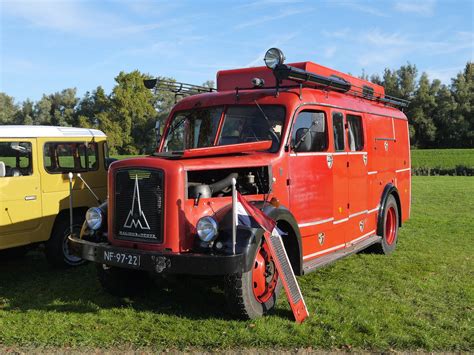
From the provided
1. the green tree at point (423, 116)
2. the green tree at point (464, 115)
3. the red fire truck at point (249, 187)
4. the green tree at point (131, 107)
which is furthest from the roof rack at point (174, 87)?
the green tree at point (464, 115)

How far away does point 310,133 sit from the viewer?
20.7 ft

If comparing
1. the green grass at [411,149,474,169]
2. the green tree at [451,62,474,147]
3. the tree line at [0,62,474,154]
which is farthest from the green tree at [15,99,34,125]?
the green tree at [451,62,474,147]

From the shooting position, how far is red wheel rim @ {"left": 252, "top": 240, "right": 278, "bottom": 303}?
5.21 meters

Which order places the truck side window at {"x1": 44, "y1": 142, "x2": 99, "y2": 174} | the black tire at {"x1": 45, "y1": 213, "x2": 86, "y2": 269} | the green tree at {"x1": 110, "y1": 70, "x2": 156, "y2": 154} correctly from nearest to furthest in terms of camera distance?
the black tire at {"x1": 45, "y1": 213, "x2": 86, "y2": 269}
the truck side window at {"x1": 44, "y1": 142, "x2": 99, "y2": 174}
the green tree at {"x1": 110, "y1": 70, "x2": 156, "y2": 154}

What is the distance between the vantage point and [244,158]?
215 inches

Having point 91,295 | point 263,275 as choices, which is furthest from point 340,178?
point 91,295

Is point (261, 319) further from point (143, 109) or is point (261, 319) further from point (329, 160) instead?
point (143, 109)

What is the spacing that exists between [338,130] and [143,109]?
47.0 m

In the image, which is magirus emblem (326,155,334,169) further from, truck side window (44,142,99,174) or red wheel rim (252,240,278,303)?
truck side window (44,142,99,174)

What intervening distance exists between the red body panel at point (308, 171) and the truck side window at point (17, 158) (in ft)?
8.31

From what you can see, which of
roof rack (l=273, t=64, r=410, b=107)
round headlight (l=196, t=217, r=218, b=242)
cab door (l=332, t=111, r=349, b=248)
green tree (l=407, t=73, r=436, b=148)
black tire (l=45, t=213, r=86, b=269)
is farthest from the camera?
green tree (l=407, t=73, r=436, b=148)

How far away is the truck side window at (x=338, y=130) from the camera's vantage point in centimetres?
690

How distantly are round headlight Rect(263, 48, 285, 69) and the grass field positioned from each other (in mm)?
2905

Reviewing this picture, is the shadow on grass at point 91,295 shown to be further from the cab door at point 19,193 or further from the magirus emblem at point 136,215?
the magirus emblem at point 136,215
